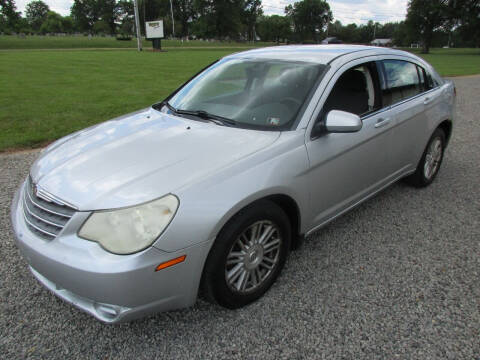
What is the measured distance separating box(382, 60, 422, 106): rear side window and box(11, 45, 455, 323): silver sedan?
0.02 meters

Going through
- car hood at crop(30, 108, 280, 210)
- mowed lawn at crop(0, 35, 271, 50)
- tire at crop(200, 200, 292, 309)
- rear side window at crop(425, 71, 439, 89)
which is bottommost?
tire at crop(200, 200, 292, 309)

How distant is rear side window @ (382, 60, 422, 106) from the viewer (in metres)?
3.42

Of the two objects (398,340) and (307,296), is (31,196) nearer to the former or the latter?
(307,296)

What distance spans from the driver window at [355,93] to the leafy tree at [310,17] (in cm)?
11259

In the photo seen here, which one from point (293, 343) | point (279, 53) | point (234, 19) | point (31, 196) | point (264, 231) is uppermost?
point (234, 19)

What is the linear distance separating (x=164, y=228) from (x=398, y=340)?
1.52m

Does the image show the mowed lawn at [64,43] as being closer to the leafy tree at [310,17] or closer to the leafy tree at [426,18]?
the leafy tree at [426,18]

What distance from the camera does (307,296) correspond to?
2.57 metres

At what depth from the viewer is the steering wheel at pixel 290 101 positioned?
2.72 metres

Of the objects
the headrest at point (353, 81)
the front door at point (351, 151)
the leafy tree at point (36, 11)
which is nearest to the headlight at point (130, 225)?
the front door at point (351, 151)

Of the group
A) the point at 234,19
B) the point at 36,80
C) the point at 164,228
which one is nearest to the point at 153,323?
the point at 164,228

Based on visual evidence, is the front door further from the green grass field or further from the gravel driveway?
the green grass field

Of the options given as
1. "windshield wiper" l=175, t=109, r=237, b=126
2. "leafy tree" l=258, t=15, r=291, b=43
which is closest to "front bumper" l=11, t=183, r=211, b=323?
"windshield wiper" l=175, t=109, r=237, b=126

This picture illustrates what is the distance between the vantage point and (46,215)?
2.11m
